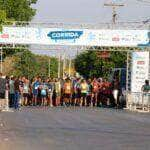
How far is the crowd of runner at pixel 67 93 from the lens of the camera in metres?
39.3

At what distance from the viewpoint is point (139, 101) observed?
35.4 m

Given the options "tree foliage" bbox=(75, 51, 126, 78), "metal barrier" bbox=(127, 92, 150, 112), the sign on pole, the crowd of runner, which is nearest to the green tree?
"tree foliage" bbox=(75, 51, 126, 78)

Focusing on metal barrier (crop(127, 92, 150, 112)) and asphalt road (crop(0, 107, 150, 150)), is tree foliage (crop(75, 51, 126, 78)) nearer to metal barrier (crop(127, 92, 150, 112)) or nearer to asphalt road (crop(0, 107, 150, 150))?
metal barrier (crop(127, 92, 150, 112))

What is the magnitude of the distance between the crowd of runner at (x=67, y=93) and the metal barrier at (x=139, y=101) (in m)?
2.71

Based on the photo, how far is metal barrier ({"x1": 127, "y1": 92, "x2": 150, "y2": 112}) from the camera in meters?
34.8

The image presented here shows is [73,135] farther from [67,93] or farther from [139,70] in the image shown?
[67,93]

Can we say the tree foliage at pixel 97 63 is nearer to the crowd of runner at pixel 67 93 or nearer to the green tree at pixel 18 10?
the green tree at pixel 18 10

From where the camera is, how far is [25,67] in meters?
104

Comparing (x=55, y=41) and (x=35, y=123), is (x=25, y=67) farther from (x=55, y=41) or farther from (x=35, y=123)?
(x=35, y=123)

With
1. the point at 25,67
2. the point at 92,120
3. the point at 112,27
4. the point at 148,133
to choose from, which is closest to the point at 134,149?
the point at 148,133

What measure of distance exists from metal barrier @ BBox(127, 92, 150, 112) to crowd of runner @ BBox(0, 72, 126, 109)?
2.71m

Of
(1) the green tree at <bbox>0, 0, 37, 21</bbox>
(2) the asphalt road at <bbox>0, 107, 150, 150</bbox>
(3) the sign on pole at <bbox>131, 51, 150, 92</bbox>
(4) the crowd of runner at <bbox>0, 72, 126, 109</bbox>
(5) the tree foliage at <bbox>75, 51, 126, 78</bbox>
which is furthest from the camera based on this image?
(5) the tree foliage at <bbox>75, 51, 126, 78</bbox>

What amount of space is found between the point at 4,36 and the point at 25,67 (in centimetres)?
6378

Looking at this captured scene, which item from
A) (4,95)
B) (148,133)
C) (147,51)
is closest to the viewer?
(148,133)
